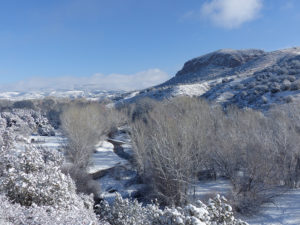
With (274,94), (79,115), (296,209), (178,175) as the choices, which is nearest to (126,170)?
(79,115)

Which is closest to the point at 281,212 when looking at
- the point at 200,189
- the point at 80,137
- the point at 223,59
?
the point at 200,189

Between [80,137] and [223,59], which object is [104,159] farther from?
[223,59]

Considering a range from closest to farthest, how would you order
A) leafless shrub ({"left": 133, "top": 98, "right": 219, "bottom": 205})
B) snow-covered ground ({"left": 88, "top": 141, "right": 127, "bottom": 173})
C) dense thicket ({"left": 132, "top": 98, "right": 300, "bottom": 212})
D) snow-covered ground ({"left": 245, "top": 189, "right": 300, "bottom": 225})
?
snow-covered ground ({"left": 245, "top": 189, "right": 300, "bottom": 225}) < dense thicket ({"left": 132, "top": 98, "right": 300, "bottom": 212}) < leafless shrub ({"left": 133, "top": 98, "right": 219, "bottom": 205}) < snow-covered ground ({"left": 88, "top": 141, "right": 127, "bottom": 173})

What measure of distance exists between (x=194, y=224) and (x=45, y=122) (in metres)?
37.8

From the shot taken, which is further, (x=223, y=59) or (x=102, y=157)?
(x=223, y=59)

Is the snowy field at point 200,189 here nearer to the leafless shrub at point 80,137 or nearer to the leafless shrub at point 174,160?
the leafless shrub at point 174,160

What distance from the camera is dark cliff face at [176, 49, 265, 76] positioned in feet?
267

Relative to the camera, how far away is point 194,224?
16.7 ft

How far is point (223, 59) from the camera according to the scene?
8469 cm

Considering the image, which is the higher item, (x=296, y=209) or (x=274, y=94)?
(x=274, y=94)

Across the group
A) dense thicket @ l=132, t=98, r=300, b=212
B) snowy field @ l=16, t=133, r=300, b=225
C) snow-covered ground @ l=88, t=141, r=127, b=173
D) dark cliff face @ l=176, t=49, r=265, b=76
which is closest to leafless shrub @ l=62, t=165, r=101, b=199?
snowy field @ l=16, t=133, r=300, b=225

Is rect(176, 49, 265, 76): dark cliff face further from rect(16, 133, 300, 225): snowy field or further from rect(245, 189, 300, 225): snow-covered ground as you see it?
rect(245, 189, 300, 225): snow-covered ground

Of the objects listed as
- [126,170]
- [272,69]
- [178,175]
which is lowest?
[126,170]

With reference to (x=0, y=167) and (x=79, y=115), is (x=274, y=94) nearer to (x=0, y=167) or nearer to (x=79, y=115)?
(x=79, y=115)
